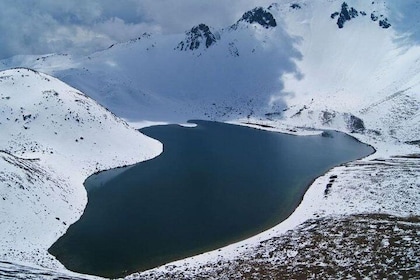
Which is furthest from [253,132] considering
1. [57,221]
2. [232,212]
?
[57,221]

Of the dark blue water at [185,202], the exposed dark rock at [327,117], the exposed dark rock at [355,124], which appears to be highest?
the exposed dark rock at [327,117]

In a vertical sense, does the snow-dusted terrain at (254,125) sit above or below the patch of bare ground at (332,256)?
above

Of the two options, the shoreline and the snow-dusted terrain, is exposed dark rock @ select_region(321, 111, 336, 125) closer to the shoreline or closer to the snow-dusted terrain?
the snow-dusted terrain

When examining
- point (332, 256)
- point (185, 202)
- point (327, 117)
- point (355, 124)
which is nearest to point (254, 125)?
point (327, 117)

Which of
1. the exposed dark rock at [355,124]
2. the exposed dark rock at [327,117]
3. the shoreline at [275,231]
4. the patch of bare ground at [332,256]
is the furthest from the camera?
the exposed dark rock at [327,117]

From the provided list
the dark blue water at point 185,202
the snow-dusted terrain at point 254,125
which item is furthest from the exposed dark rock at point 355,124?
the dark blue water at point 185,202

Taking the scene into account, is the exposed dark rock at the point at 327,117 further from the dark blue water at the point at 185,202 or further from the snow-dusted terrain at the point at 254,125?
the dark blue water at the point at 185,202

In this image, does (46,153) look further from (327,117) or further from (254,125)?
(327,117)
